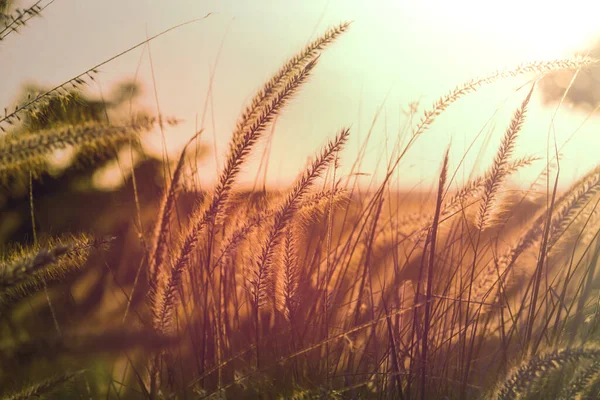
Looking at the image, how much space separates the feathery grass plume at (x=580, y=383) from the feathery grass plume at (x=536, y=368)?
0.16 meters

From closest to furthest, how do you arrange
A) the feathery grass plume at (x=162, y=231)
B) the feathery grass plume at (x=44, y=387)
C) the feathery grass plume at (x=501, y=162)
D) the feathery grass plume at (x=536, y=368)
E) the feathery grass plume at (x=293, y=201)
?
the feathery grass plume at (x=44, y=387), the feathery grass plume at (x=536, y=368), the feathery grass plume at (x=162, y=231), the feathery grass plume at (x=293, y=201), the feathery grass plume at (x=501, y=162)

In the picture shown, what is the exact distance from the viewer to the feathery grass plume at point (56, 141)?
0.73 meters

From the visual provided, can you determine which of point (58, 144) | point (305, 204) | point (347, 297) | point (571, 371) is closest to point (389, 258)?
point (347, 297)

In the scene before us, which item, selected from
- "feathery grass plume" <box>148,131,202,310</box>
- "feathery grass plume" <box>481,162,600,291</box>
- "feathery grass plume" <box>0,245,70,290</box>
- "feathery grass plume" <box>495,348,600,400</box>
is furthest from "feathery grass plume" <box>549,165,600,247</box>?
"feathery grass plume" <box>0,245,70,290</box>

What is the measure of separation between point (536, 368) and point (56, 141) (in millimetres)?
942

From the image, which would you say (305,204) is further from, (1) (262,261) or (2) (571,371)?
(2) (571,371)

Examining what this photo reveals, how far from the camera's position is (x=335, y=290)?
1721 millimetres

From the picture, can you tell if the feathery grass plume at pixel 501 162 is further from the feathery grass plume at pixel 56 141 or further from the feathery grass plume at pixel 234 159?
the feathery grass plume at pixel 56 141

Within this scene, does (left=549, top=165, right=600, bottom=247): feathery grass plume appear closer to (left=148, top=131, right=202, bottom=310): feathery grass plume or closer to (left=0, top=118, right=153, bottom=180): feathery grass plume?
(left=148, top=131, right=202, bottom=310): feathery grass plume

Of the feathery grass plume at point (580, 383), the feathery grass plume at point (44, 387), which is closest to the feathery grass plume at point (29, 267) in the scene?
the feathery grass plume at point (44, 387)

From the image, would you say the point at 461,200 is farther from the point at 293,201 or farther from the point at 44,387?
the point at 44,387

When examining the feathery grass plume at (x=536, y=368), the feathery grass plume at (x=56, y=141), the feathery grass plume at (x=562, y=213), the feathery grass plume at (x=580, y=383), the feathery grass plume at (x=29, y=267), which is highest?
the feathery grass plume at (x=56, y=141)

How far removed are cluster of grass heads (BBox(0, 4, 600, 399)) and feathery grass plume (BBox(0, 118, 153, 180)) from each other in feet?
1.65

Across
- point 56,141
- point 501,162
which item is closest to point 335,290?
point 501,162
